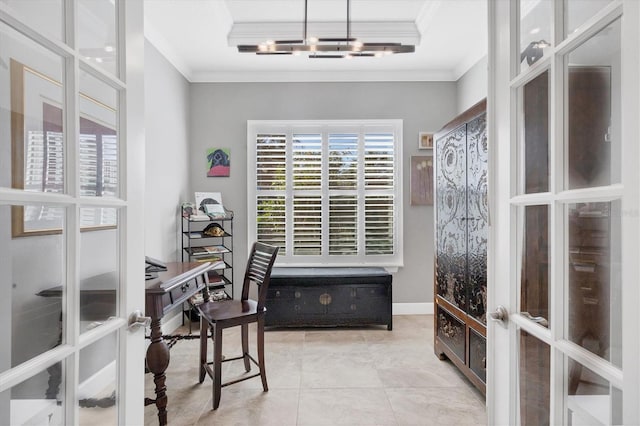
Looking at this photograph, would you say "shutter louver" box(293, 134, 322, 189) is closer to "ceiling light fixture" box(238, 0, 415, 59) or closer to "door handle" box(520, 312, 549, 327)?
"ceiling light fixture" box(238, 0, 415, 59)

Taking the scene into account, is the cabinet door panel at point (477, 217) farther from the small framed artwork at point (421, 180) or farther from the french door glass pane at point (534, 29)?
the small framed artwork at point (421, 180)

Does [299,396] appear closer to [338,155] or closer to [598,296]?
[598,296]

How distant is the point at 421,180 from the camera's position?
4125 mm

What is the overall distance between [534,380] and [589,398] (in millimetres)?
208

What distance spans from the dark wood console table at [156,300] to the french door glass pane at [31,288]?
0.06ft

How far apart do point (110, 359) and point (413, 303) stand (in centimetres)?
365

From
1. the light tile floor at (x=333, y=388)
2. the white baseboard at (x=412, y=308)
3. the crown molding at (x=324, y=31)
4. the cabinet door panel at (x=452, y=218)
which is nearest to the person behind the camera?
the light tile floor at (x=333, y=388)

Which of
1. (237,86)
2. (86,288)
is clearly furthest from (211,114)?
(86,288)

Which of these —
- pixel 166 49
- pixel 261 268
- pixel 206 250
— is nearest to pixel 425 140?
pixel 261 268

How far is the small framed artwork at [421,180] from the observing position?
13.5 feet

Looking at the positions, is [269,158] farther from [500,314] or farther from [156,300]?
[500,314]

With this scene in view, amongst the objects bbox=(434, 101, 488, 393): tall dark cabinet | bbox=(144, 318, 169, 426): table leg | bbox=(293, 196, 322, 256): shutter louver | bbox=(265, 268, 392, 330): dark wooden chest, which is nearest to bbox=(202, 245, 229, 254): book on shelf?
bbox=(265, 268, 392, 330): dark wooden chest

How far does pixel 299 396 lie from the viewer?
7.56 feet

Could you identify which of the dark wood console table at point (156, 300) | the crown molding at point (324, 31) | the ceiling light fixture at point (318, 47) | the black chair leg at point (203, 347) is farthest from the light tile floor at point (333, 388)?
the crown molding at point (324, 31)
